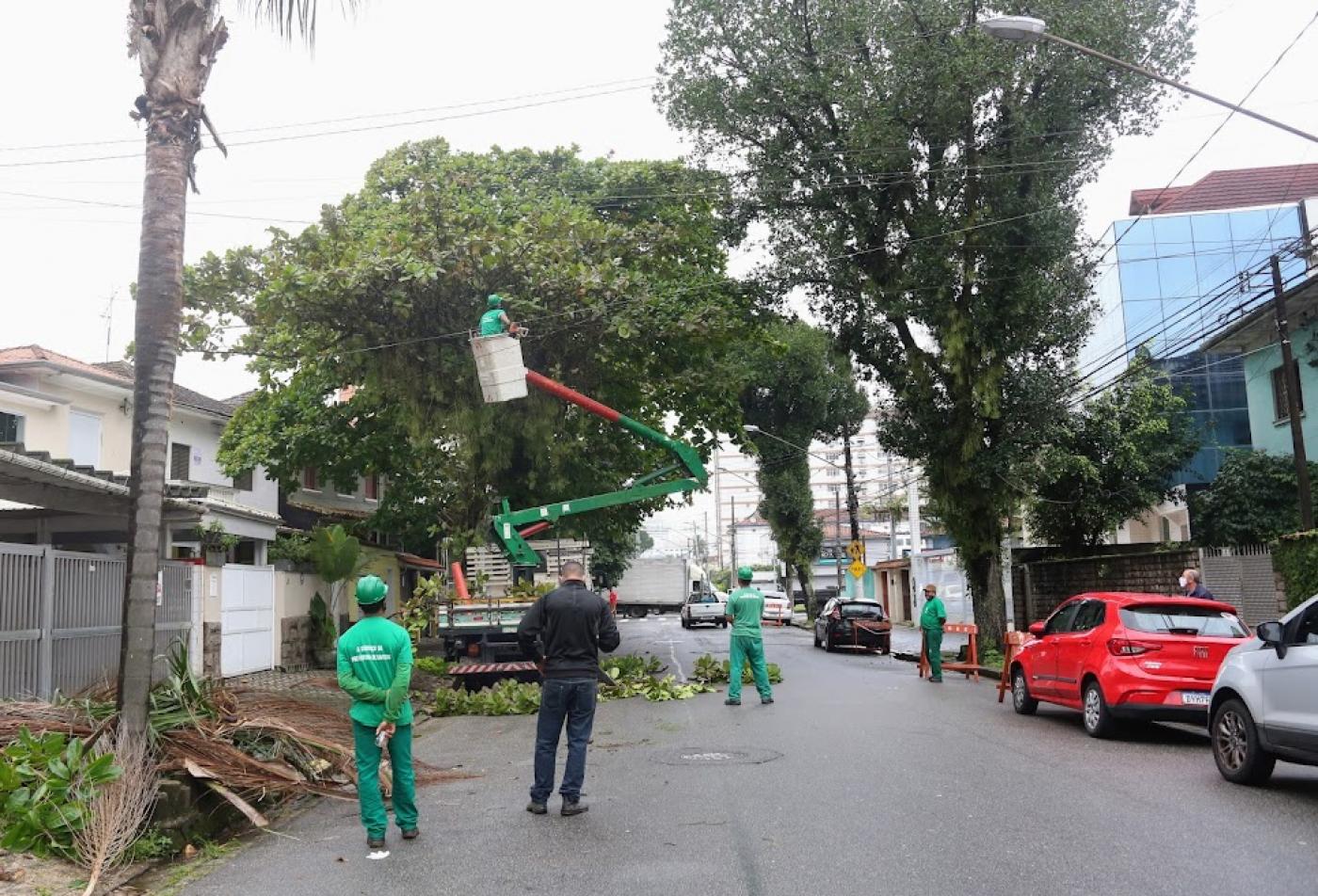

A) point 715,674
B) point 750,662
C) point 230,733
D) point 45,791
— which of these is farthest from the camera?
point 715,674

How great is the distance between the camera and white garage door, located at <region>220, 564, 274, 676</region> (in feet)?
63.7

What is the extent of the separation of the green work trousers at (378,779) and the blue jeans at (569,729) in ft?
3.21

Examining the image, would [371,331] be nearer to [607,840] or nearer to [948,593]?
[607,840]

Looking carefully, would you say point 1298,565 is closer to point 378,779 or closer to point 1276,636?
point 1276,636

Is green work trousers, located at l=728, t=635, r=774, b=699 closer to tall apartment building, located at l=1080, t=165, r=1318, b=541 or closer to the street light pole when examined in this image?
the street light pole

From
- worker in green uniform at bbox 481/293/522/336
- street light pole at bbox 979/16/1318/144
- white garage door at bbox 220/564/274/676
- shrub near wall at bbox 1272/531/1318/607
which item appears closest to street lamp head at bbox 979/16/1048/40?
street light pole at bbox 979/16/1318/144

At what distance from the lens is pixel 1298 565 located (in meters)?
16.8

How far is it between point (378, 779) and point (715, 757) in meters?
4.06

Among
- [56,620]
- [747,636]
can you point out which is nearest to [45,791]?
[56,620]

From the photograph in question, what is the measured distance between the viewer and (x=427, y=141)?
27312 mm

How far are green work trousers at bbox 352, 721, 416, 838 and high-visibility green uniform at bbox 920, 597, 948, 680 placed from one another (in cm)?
1260

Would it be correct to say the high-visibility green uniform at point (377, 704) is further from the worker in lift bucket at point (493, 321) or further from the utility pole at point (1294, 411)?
the utility pole at point (1294, 411)

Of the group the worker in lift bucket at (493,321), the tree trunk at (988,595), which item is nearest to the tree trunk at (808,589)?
the tree trunk at (988,595)

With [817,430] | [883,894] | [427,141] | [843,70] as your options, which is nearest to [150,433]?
[883,894]
